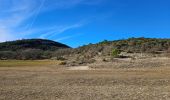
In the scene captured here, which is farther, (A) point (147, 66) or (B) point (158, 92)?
(A) point (147, 66)

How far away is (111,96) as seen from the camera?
56.9ft

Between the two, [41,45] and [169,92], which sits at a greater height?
[41,45]

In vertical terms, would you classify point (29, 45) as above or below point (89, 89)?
above

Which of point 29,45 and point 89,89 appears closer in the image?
point 89,89

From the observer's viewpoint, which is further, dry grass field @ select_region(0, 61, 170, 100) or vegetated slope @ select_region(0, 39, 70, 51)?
vegetated slope @ select_region(0, 39, 70, 51)

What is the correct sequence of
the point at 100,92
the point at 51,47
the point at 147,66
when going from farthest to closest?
the point at 51,47 → the point at 147,66 → the point at 100,92

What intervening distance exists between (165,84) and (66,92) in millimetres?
5199

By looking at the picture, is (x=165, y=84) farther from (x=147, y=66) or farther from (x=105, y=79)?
(x=147, y=66)

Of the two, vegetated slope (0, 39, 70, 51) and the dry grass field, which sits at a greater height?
vegetated slope (0, 39, 70, 51)

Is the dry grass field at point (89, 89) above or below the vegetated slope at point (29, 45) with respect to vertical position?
below

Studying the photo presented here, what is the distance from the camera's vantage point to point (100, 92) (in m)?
18.5

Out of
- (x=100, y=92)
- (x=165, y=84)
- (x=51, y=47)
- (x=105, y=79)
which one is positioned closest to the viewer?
(x=100, y=92)

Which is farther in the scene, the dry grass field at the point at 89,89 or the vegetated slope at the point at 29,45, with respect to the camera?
the vegetated slope at the point at 29,45

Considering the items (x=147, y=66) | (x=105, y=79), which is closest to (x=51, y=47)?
(x=147, y=66)
